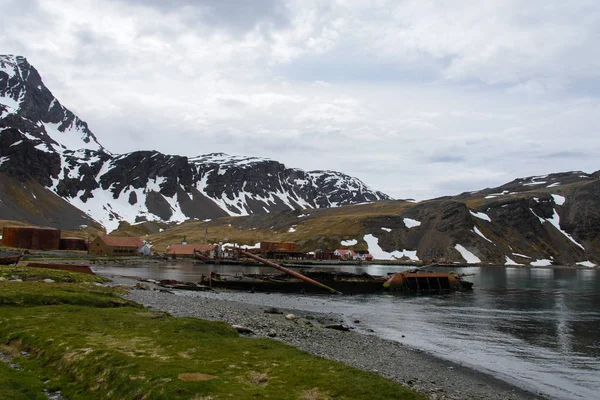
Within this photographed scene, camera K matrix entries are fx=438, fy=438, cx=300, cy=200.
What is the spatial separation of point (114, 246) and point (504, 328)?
144770mm

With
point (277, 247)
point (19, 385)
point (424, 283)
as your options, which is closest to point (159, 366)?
point (19, 385)

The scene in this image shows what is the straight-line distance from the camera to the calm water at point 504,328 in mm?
25672

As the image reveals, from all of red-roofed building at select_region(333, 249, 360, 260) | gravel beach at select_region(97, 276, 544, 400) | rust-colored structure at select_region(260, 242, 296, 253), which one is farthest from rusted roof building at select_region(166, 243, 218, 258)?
gravel beach at select_region(97, 276, 544, 400)

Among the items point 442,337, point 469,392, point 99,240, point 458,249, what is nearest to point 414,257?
point 458,249

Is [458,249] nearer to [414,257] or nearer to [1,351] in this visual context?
[414,257]

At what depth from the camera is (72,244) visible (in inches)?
6324

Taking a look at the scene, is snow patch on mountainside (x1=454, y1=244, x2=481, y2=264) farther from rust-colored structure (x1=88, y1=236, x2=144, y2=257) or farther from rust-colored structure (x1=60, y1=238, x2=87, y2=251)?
rust-colored structure (x1=60, y1=238, x2=87, y2=251)

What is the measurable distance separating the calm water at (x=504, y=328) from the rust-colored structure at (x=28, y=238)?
11686 centimetres

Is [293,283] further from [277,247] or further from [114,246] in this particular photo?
[277,247]

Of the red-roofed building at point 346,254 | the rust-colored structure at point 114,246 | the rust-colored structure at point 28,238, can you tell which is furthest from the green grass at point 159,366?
the red-roofed building at point 346,254

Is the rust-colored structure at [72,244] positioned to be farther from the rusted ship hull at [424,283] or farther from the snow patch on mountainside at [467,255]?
the snow patch on mountainside at [467,255]

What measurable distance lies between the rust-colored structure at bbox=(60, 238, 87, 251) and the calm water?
125 meters

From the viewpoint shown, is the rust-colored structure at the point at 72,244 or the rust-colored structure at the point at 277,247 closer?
the rust-colored structure at the point at 72,244

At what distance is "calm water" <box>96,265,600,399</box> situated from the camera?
2567 cm
